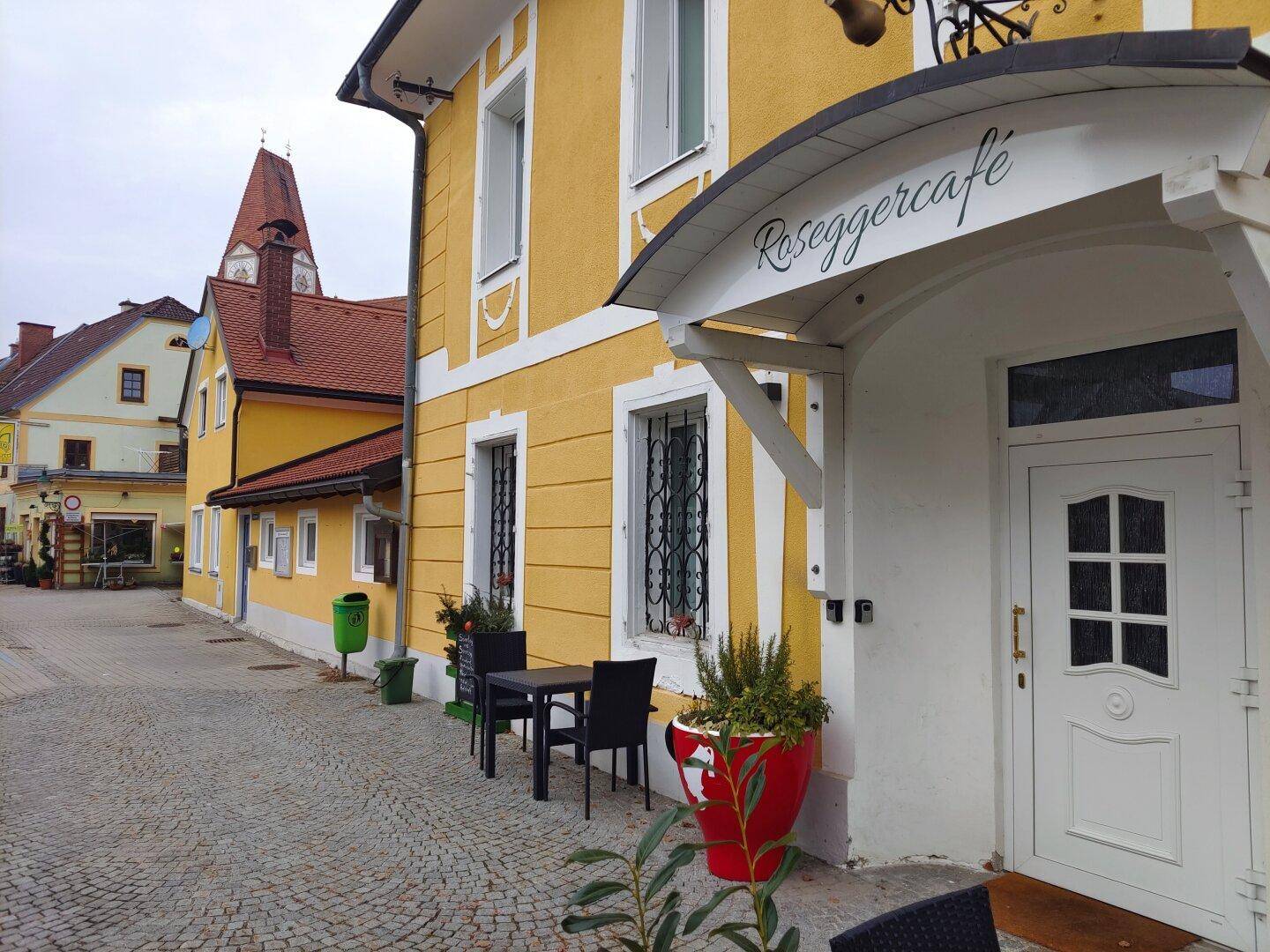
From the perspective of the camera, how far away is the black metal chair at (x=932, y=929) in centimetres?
181

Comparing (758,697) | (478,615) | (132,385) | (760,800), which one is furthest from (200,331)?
(760,800)

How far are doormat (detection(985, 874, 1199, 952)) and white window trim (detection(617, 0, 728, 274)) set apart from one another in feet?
13.3

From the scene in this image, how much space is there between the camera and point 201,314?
20.6 metres

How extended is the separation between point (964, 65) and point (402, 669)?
774 centimetres

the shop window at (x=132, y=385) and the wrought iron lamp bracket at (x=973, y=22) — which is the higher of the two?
the shop window at (x=132, y=385)

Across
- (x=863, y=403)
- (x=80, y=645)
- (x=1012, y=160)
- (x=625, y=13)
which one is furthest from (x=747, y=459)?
(x=80, y=645)

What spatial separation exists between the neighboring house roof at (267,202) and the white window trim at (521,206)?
3303cm

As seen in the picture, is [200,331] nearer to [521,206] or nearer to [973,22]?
[521,206]

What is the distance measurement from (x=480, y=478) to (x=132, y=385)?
3097 cm

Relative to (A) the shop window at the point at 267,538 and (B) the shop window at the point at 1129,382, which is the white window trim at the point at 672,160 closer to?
(B) the shop window at the point at 1129,382

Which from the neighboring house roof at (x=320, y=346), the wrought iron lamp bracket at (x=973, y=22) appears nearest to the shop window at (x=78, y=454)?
the neighboring house roof at (x=320, y=346)

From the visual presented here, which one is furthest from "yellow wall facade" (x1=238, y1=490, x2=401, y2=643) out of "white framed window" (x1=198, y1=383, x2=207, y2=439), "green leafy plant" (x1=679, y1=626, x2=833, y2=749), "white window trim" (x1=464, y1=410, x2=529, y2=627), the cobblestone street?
"green leafy plant" (x1=679, y1=626, x2=833, y2=749)

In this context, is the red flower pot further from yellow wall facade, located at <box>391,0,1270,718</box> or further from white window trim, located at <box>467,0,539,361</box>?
white window trim, located at <box>467,0,539,361</box>

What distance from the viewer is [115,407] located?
33.7 metres
